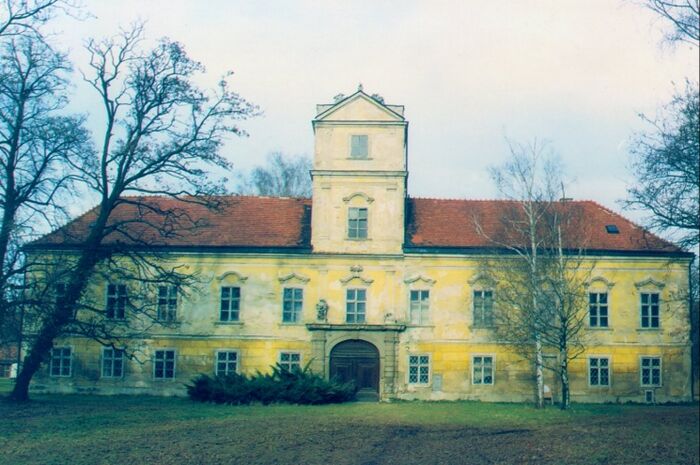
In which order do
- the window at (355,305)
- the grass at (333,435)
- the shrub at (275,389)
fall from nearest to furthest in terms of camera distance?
the grass at (333,435)
the shrub at (275,389)
the window at (355,305)

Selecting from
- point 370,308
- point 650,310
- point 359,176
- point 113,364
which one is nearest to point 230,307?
point 113,364

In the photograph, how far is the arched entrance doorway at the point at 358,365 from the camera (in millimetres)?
31688

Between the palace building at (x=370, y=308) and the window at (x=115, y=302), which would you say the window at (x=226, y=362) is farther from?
the window at (x=115, y=302)

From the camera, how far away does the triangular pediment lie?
109ft

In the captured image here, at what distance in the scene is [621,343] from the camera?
32531 millimetres

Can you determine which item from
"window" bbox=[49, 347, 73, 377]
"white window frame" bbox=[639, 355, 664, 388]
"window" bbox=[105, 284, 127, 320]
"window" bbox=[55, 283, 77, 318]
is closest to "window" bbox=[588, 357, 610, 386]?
"white window frame" bbox=[639, 355, 664, 388]

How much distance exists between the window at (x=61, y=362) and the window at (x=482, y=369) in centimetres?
1728

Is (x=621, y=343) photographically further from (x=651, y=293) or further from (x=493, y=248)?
(x=493, y=248)

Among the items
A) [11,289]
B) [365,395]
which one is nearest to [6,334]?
[11,289]

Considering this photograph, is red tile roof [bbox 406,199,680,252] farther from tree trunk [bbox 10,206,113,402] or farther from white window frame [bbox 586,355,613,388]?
tree trunk [bbox 10,206,113,402]

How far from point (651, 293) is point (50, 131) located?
25.0m

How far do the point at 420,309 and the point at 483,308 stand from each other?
2724 mm

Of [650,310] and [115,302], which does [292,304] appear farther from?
[650,310]

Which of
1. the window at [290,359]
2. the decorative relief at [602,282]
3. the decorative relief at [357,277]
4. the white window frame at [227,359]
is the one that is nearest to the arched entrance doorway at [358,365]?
the window at [290,359]
